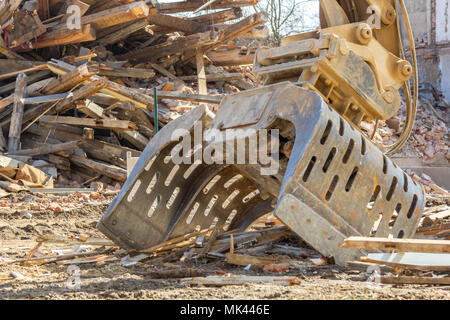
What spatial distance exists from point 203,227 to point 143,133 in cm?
700

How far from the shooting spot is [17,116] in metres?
12.0

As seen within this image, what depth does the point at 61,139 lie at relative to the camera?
12453 millimetres

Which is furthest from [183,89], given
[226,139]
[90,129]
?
[226,139]

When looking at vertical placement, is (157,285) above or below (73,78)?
below

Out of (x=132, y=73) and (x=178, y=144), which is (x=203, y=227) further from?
(x=132, y=73)

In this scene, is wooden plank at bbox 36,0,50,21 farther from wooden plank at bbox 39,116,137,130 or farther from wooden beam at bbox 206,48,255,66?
wooden beam at bbox 206,48,255,66

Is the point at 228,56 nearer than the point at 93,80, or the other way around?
the point at 93,80

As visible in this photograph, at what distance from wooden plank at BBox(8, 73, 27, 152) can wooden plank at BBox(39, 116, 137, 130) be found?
1.71 feet

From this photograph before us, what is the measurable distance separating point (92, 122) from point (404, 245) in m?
9.38

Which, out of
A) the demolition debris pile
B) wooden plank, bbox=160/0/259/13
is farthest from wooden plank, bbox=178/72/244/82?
wooden plank, bbox=160/0/259/13

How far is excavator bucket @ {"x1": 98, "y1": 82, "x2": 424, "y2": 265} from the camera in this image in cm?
430

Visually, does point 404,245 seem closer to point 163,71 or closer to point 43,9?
point 43,9

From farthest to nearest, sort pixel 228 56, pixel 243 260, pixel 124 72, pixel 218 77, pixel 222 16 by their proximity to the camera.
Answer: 1. pixel 228 56
2. pixel 218 77
3. pixel 222 16
4. pixel 124 72
5. pixel 243 260

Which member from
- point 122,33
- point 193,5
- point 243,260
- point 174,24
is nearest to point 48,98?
point 122,33
